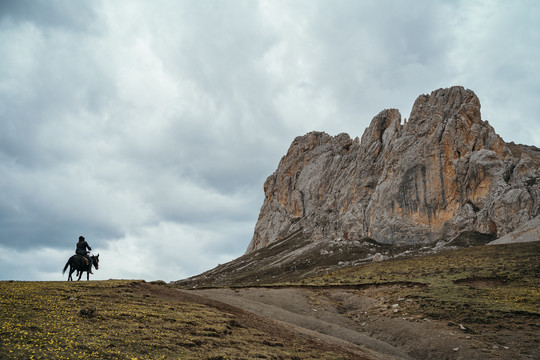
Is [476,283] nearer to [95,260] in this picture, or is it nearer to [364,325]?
[364,325]

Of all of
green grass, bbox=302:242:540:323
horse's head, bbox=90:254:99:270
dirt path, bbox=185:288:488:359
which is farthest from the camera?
horse's head, bbox=90:254:99:270

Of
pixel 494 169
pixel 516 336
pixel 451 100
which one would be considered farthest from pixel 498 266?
pixel 451 100

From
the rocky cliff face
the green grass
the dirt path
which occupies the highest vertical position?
the rocky cliff face

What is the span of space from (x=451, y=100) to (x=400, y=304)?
146713mm

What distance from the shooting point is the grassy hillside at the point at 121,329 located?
14.1 meters

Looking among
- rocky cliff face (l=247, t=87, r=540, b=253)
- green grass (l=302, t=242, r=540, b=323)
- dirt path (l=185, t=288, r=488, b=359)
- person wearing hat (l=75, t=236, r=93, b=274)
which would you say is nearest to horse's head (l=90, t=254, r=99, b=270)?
person wearing hat (l=75, t=236, r=93, b=274)

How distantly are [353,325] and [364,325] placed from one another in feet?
3.64

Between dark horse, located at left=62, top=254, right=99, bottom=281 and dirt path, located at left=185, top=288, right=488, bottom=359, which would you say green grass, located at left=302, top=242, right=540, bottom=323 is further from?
dark horse, located at left=62, top=254, right=99, bottom=281

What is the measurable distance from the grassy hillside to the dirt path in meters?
6.12

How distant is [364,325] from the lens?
3562cm

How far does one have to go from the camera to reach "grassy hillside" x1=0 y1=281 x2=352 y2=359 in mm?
14125

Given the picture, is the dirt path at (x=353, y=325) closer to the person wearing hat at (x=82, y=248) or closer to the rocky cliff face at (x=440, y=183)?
the person wearing hat at (x=82, y=248)

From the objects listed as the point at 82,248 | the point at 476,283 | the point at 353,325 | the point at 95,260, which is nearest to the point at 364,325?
the point at 353,325

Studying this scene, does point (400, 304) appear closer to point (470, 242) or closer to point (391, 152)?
point (470, 242)
